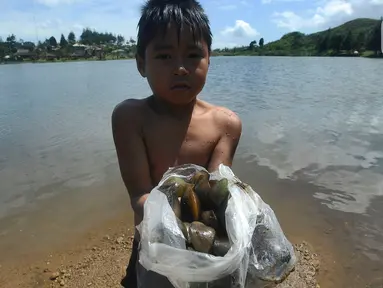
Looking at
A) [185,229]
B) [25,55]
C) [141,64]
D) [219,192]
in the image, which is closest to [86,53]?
[25,55]

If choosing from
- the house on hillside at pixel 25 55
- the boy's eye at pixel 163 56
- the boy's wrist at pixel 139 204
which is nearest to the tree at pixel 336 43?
the house on hillside at pixel 25 55

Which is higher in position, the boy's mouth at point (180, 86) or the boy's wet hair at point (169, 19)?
the boy's wet hair at point (169, 19)

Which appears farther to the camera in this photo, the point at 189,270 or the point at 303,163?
the point at 303,163

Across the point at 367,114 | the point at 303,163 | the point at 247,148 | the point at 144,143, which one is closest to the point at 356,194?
the point at 303,163

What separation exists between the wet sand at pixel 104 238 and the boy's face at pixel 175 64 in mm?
2610

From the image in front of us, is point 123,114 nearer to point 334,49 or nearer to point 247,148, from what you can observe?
point 247,148

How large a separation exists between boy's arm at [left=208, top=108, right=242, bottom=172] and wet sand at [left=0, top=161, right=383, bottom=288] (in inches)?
84.6

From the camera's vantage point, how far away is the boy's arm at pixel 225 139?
2.06m

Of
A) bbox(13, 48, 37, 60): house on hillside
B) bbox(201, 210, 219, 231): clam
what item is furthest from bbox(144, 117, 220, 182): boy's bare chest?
bbox(13, 48, 37, 60): house on hillside

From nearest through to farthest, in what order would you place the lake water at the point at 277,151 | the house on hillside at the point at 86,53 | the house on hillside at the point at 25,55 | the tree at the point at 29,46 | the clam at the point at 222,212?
the clam at the point at 222,212 → the lake water at the point at 277,151 → the house on hillside at the point at 25,55 → the house on hillside at the point at 86,53 → the tree at the point at 29,46

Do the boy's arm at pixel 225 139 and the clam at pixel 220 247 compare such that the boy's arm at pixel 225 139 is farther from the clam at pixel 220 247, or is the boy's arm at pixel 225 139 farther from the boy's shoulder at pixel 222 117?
the clam at pixel 220 247

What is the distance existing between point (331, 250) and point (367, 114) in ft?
30.6

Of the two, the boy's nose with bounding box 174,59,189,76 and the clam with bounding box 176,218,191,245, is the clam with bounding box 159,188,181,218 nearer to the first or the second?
the clam with bounding box 176,218,191,245

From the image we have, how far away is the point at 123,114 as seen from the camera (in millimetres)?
1968
